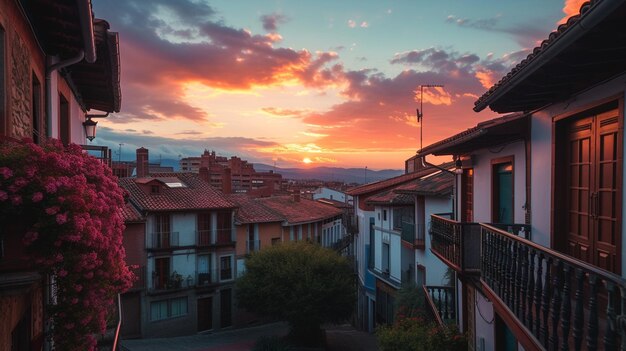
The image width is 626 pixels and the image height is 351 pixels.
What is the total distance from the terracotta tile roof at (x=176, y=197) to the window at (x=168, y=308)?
20.6 feet

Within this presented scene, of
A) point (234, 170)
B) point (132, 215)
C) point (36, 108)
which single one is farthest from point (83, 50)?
point (234, 170)

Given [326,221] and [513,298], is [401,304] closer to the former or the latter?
[513,298]

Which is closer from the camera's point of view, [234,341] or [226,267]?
[234,341]

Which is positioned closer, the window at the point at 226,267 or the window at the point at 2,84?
the window at the point at 2,84

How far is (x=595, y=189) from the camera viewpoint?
5.57 m

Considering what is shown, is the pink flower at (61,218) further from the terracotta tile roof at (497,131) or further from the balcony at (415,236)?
the balcony at (415,236)

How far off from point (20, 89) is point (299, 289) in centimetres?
2133

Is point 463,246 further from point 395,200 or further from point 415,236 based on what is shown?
point 395,200

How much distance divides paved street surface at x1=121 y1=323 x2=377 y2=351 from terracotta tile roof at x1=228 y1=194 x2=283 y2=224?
812cm

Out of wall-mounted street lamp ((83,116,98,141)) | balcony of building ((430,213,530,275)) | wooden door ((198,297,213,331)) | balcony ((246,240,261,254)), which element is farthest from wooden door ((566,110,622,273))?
balcony ((246,240,261,254))

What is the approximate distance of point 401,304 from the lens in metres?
19.0

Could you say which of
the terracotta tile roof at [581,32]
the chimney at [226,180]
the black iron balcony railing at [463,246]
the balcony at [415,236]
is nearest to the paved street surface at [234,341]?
the balcony at [415,236]

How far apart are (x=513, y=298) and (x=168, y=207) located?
25887 millimetres

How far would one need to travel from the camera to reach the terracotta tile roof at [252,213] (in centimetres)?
3291
